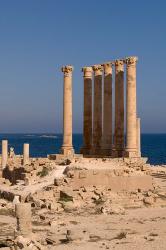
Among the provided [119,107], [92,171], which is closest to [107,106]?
[119,107]

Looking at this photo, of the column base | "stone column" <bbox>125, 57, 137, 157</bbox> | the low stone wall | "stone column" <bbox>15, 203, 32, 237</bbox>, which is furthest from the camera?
the column base

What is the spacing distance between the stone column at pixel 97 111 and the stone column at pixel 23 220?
19.5 metres

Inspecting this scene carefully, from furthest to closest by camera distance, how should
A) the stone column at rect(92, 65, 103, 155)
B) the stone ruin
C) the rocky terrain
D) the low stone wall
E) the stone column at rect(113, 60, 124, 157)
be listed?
the stone column at rect(92, 65, 103, 155), the stone column at rect(113, 60, 124, 157), the low stone wall, the stone ruin, the rocky terrain

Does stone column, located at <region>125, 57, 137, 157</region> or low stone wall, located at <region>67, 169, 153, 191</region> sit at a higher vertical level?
stone column, located at <region>125, 57, 137, 157</region>

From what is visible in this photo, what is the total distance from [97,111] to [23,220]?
20.2 meters

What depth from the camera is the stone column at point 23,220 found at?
2000cm

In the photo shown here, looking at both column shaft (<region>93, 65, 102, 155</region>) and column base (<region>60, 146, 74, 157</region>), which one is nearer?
column base (<region>60, 146, 74, 157</region>)

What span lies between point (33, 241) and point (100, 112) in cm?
2129

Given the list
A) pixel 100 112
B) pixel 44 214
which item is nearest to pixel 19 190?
pixel 44 214

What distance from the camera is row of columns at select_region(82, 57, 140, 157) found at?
116 ft

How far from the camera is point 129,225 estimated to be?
917 inches

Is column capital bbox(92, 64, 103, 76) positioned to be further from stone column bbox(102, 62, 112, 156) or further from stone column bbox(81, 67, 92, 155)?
stone column bbox(102, 62, 112, 156)

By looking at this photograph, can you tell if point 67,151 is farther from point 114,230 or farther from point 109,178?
point 114,230

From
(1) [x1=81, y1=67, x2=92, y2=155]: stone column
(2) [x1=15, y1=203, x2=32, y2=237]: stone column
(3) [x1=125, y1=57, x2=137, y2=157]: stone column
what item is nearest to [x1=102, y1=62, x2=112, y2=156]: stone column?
(1) [x1=81, y1=67, x2=92, y2=155]: stone column
